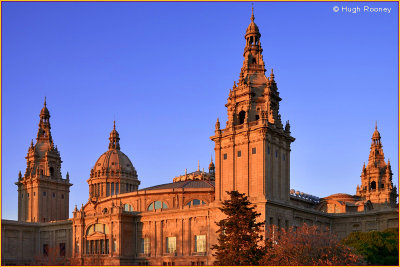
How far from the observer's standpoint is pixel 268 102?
9538 cm

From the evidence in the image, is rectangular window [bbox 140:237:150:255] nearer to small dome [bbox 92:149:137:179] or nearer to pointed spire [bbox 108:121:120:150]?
small dome [bbox 92:149:137:179]

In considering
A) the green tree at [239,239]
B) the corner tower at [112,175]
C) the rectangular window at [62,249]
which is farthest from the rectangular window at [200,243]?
the corner tower at [112,175]

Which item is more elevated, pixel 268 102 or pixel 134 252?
pixel 268 102

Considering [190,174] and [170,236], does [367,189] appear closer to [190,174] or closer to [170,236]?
[190,174]

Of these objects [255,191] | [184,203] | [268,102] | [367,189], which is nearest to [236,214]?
[255,191]

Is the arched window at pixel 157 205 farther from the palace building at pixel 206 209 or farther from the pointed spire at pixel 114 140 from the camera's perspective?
the pointed spire at pixel 114 140

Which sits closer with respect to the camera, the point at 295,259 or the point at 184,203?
the point at 295,259

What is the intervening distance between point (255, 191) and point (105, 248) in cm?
3264

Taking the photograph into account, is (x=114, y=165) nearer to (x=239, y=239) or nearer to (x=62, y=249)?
(x=62, y=249)

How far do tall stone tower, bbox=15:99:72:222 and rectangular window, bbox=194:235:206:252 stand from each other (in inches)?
2103

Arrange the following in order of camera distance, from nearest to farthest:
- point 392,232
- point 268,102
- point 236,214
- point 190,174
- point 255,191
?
point 236,214 → point 392,232 → point 255,191 → point 268,102 → point 190,174

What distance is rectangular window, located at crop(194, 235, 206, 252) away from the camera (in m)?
95.2

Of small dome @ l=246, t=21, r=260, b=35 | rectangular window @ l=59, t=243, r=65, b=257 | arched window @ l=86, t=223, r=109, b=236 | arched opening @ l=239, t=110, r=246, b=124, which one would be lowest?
rectangular window @ l=59, t=243, r=65, b=257

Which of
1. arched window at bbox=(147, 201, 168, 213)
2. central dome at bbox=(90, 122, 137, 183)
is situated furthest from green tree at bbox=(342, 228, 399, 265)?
central dome at bbox=(90, 122, 137, 183)
